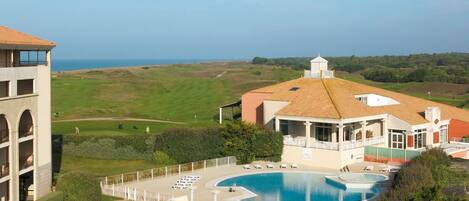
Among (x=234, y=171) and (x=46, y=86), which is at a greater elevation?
(x=46, y=86)

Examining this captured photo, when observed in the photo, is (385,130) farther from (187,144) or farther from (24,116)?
(24,116)

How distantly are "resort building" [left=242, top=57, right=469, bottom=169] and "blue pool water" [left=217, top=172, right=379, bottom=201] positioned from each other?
14.5ft

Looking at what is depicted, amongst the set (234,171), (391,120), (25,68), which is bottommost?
(234,171)

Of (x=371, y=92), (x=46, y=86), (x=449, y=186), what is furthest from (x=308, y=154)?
(x=46, y=86)

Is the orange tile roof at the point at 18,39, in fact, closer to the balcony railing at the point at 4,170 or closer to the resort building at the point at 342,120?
the balcony railing at the point at 4,170

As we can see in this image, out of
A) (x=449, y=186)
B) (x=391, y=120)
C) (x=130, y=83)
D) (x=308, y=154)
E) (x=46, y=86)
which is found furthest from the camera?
(x=130, y=83)

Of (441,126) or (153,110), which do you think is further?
(153,110)

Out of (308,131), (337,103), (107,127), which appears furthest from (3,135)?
(337,103)

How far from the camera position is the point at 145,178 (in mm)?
38469

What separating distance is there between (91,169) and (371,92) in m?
26.1

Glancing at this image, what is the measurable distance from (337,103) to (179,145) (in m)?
12.5

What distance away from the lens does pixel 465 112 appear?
56000 millimetres

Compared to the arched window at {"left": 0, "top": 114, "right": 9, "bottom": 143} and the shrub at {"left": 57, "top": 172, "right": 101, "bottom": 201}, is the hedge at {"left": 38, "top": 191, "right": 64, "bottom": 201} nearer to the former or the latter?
the shrub at {"left": 57, "top": 172, "right": 101, "bottom": 201}

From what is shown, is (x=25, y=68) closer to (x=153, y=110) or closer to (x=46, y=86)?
(x=46, y=86)
